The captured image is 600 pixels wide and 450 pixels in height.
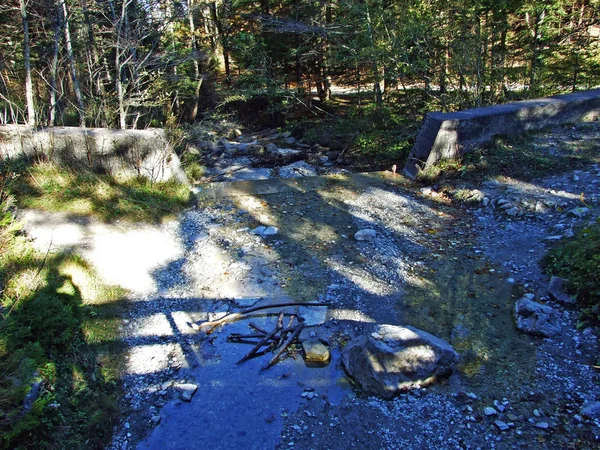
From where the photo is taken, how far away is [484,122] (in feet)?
29.7

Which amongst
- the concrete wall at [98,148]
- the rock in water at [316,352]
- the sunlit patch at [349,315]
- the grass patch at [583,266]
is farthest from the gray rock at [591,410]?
the concrete wall at [98,148]

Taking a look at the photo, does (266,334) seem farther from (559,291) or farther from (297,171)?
(297,171)

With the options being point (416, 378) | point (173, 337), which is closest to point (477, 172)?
point (416, 378)

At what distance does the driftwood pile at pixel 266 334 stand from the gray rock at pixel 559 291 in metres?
3.07

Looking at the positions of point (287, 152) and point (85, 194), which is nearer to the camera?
point (85, 194)

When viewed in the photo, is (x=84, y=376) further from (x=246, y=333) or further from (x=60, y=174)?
(x=60, y=174)

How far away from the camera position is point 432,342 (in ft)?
14.3

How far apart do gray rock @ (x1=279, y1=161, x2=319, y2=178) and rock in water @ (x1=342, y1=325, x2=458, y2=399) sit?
7.44 m

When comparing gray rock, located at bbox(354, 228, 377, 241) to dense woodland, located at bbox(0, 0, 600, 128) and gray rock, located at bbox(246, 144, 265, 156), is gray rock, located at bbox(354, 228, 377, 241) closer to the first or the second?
dense woodland, located at bbox(0, 0, 600, 128)

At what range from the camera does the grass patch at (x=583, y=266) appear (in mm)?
4793

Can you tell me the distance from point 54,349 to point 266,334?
2.26 metres

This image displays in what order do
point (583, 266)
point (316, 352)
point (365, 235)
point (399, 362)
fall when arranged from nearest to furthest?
1. point (399, 362)
2. point (316, 352)
3. point (583, 266)
4. point (365, 235)

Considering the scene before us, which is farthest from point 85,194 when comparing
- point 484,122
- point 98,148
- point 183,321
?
point 484,122

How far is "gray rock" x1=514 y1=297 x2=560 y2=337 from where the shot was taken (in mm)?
4707
